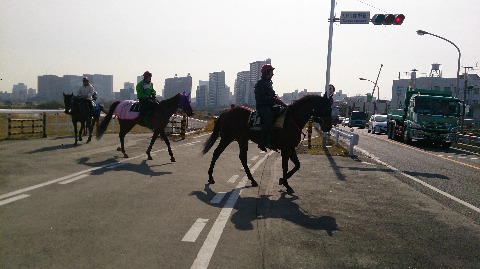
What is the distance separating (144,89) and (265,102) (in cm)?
567

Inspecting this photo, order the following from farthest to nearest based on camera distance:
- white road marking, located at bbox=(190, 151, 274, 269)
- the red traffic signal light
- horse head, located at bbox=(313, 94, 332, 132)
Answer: the red traffic signal light < horse head, located at bbox=(313, 94, 332, 132) < white road marking, located at bbox=(190, 151, 274, 269)

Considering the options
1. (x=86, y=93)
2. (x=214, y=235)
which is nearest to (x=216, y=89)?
(x=86, y=93)

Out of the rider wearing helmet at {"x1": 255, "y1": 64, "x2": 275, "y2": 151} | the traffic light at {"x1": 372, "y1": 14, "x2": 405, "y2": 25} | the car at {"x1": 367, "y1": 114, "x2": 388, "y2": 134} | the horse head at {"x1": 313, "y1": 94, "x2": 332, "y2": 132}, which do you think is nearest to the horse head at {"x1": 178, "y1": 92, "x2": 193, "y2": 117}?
the rider wearing helmet at {"x1": 255, "y1": 64, "x2": 275, "y2": 151}

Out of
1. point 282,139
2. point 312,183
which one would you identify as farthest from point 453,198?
point 282,139

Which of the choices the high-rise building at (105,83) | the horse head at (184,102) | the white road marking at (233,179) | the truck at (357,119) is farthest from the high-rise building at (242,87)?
the white road marking at (233,179)

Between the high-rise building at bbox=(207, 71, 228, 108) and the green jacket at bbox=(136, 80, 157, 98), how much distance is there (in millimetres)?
164239

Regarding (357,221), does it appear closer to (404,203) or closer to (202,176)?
(404,203)

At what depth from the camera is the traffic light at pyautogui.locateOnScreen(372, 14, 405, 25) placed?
56.8ft

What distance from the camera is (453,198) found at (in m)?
7.77

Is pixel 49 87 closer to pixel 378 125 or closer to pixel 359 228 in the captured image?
pixel 378 125

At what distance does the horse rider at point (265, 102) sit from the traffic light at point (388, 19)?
37.7 feet

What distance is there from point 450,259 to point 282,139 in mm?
4318

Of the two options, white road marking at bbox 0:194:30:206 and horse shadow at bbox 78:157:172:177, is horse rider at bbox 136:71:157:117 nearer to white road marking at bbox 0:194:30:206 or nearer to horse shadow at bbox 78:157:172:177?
horse shadow at bbox 78:157:172:177

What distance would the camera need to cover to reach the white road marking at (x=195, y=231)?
14.4 feet
